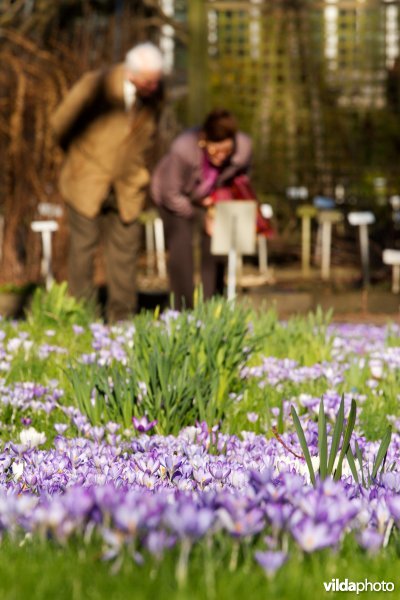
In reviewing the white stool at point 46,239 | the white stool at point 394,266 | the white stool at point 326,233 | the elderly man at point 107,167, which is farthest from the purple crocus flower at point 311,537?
the white stool at point 326,233

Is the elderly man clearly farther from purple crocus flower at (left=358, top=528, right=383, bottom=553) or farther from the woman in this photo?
purple crocus flower at (left=358, top=528, right=383, bottom=553)

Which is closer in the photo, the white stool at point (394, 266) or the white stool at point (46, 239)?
the white stool at point (46, 239)

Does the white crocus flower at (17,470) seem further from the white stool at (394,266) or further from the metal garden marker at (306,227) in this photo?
the metal garden marker at (306,227)

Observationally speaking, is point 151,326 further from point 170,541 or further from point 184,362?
point 170,541

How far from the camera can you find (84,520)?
235 cm

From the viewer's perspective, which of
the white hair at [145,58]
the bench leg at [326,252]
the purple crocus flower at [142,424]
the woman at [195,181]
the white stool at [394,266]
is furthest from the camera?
the bench leg at [326,252]

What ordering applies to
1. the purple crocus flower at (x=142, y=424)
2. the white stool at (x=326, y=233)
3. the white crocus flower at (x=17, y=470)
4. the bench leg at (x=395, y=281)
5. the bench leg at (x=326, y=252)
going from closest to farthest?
the white crocus flower at (x=17, y=470), the purple crocus flower at (x=142, y=424), the bench leg at (x=395, y=281), the white stool at (x=326, y=233), the bench leg at (x=326, y=252)

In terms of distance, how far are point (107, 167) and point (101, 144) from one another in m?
0.16

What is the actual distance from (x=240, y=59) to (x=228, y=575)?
12628mm

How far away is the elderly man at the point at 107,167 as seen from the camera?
9172 mm

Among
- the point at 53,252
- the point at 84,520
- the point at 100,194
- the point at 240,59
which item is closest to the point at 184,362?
the point at 84,520

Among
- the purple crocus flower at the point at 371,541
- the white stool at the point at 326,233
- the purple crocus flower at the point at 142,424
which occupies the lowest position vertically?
the white stool at the point at 326,233

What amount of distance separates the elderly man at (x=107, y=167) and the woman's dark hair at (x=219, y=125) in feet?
1.43

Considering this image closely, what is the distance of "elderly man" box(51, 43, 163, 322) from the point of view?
917cm
